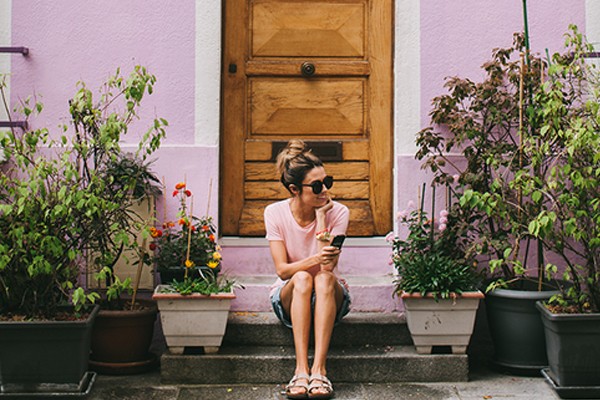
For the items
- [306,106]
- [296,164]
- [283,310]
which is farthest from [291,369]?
[306,106]

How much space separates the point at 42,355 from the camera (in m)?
4.08

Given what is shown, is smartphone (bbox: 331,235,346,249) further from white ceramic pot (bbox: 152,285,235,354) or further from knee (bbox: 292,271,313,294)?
white ceramic pot (bbox: 152,285,235,354)

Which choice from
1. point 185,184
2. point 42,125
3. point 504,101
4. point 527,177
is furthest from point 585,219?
point 42,125

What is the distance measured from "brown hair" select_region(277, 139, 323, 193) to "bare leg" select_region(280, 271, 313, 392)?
1.74 ft

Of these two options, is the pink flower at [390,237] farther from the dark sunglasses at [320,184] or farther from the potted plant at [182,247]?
the potted plant at [182,247]

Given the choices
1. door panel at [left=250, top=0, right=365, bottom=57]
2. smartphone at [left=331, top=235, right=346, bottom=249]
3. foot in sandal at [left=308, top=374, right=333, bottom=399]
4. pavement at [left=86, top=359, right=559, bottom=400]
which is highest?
door panel at [left=250, top=0, right=365, bottom=57]

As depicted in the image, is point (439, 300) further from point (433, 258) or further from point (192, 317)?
point (192, 317)

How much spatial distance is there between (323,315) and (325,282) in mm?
177

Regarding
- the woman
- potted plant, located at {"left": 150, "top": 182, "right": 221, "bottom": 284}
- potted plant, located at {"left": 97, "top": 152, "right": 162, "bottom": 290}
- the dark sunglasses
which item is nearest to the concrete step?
the woman

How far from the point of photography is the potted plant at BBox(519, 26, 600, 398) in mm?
4094

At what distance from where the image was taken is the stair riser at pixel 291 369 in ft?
14.4

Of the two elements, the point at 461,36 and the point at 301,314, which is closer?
the point at 301,314

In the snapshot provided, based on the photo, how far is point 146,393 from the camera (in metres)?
4.23

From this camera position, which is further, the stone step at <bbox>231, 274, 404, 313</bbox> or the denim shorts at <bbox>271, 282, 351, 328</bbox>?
the stone step at <bbox>231, 274, 404, 313</bbox>
